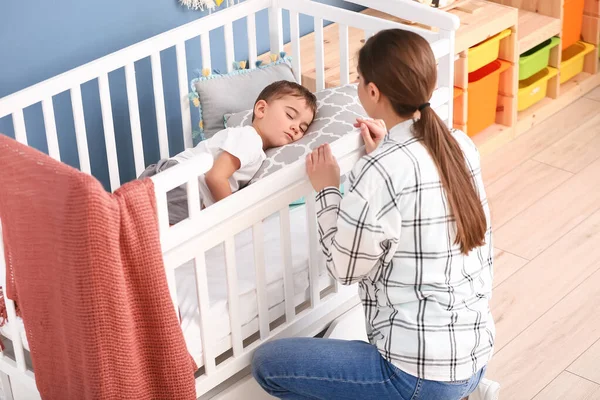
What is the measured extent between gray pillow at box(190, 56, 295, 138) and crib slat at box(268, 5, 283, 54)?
0.39ft

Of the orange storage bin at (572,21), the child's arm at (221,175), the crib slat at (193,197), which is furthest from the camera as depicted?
the orange storage bin at (572,21)

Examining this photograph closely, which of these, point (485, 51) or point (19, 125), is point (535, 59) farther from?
point (19, 125)

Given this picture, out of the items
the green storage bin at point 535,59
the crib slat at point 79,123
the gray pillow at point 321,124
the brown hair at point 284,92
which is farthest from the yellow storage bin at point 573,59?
the crib slat at point 79,123

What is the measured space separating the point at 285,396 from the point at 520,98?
1966 millimetres

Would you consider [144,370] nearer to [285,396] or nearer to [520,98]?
[285,396]

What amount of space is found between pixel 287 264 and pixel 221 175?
30 cm

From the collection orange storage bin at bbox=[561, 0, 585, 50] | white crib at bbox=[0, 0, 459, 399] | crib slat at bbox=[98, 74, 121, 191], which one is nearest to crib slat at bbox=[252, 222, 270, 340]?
white crib at bbox=[0, 0, 459, 399]

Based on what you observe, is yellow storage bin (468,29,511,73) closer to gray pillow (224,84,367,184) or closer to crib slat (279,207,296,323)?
gray pillow (224,84,367,184)

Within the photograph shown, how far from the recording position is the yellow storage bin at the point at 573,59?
12.1ft

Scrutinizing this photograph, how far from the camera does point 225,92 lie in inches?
97.4

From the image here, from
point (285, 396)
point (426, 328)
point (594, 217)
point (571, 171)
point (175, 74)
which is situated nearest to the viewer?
point (426, 328)

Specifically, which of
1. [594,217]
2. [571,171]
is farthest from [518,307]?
[571,171]

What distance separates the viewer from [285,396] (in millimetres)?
1864

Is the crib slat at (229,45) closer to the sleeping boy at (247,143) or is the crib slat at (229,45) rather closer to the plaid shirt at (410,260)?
the sleeping boy at (247,143)
